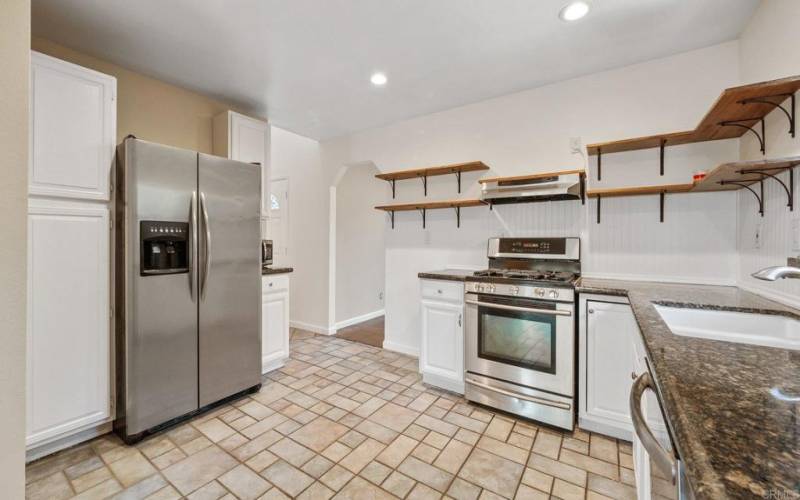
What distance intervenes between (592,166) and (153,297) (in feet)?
10.8

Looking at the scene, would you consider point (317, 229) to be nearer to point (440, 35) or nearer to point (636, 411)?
point (440, 35)

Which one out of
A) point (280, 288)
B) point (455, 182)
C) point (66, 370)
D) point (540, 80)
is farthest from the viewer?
point (455, 182)

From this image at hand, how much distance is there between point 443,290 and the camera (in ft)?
9.20

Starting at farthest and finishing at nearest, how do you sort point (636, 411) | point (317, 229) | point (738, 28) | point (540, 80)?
point (317, 229) → point (540, 80) → point (738, 28) → point (636, 411)

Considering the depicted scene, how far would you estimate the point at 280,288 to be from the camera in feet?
10.2

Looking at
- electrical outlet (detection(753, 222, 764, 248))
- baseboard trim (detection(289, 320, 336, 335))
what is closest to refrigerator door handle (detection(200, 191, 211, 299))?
baseboard trim (detection(289, 320, 336, 335))

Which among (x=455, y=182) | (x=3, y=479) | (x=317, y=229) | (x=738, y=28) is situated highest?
(x=738, y=28)

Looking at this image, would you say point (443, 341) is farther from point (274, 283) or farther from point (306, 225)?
point (306, 225)

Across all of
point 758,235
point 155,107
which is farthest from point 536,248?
point 155,107

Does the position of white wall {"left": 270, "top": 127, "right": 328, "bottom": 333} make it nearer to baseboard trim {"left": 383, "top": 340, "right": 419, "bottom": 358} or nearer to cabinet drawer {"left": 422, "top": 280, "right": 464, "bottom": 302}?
baseboard trim {"left": 383, "top": 340, "right": 419, "bottom": 358}

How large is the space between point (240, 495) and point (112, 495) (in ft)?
2.06

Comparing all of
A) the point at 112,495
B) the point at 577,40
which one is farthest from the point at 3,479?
the point at 577,40

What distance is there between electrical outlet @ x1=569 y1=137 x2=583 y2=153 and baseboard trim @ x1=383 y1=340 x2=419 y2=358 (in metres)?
2.43

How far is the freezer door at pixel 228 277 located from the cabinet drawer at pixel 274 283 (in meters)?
0.22
